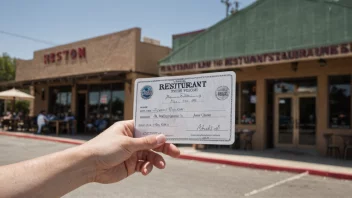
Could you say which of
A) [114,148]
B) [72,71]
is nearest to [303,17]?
[114,148]

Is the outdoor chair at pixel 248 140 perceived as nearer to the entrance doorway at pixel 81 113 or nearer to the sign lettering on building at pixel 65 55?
the entrance doorway at pixel 81 113

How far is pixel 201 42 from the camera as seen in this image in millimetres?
13492

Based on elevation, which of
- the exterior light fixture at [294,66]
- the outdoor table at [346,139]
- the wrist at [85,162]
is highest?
the exterior light fixture at [294,66]

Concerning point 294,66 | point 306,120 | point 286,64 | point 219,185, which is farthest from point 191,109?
point 306,120

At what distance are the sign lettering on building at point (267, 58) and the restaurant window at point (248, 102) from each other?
2.41m

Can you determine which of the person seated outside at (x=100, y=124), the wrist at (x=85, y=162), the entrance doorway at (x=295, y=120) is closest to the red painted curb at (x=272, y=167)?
the entrance doorway at (x=295, y=120)

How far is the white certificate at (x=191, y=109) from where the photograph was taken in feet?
6.91

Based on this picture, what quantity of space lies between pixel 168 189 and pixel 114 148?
454 cm

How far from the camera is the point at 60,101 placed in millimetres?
22188

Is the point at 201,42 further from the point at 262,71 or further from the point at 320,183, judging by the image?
the point at 320,183

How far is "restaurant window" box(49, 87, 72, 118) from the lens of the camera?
21531 millimetres

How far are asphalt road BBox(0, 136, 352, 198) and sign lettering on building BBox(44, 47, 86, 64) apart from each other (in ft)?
38.0
